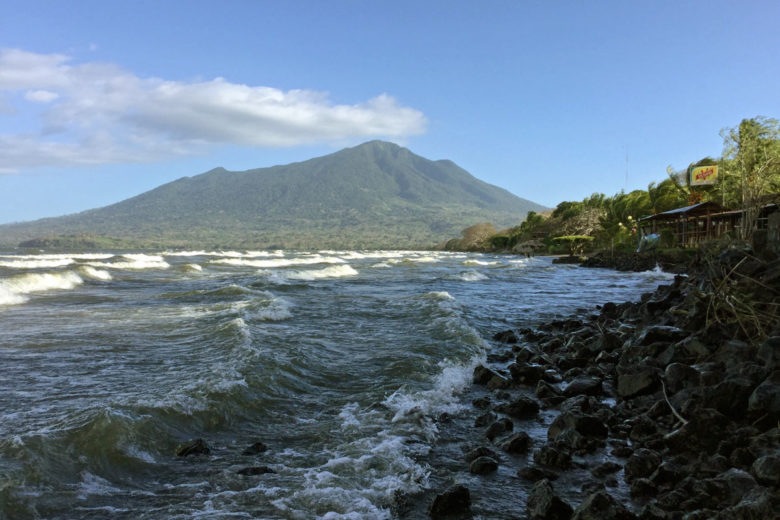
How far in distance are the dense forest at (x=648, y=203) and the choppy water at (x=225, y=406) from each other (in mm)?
10994

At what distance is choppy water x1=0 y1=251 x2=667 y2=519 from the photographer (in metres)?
4.54

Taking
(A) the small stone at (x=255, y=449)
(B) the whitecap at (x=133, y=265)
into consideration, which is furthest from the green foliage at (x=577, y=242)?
(A) the small stone at (x=255, y=449)

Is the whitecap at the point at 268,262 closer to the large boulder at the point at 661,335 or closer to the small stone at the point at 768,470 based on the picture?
the large boulder at the point at 661,335

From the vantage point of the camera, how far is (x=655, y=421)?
5.86 meters

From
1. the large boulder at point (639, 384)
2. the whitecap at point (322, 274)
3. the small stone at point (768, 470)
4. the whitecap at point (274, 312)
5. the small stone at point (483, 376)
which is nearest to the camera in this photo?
the small stone at point (768, 470)

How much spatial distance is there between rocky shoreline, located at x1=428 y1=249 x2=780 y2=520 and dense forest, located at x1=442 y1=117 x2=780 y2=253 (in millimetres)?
6953

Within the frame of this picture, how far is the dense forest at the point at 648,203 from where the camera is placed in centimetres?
2265

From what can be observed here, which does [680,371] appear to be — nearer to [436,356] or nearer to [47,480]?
[436,356]

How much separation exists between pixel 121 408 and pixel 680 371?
303 inches

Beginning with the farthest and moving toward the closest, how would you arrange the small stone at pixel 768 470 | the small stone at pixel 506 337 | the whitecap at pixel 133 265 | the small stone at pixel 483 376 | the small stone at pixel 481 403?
the whitecap at pixel 133 265 → the small stone at pixel 506 337 → the small stone at pixel 483 376 → the small stone at pixel 481 403 → the small stone at pixel 768 470

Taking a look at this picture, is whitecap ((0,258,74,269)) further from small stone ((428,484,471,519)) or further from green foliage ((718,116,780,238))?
green foliage ((718,116,780,238))

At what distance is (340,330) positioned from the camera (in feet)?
42.5

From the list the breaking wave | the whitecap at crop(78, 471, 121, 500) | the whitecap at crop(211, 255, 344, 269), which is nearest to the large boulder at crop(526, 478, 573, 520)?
the whitecap at crop(78, 471, 121, 500)

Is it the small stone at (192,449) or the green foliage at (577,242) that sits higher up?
the green foliage at (577,242)
